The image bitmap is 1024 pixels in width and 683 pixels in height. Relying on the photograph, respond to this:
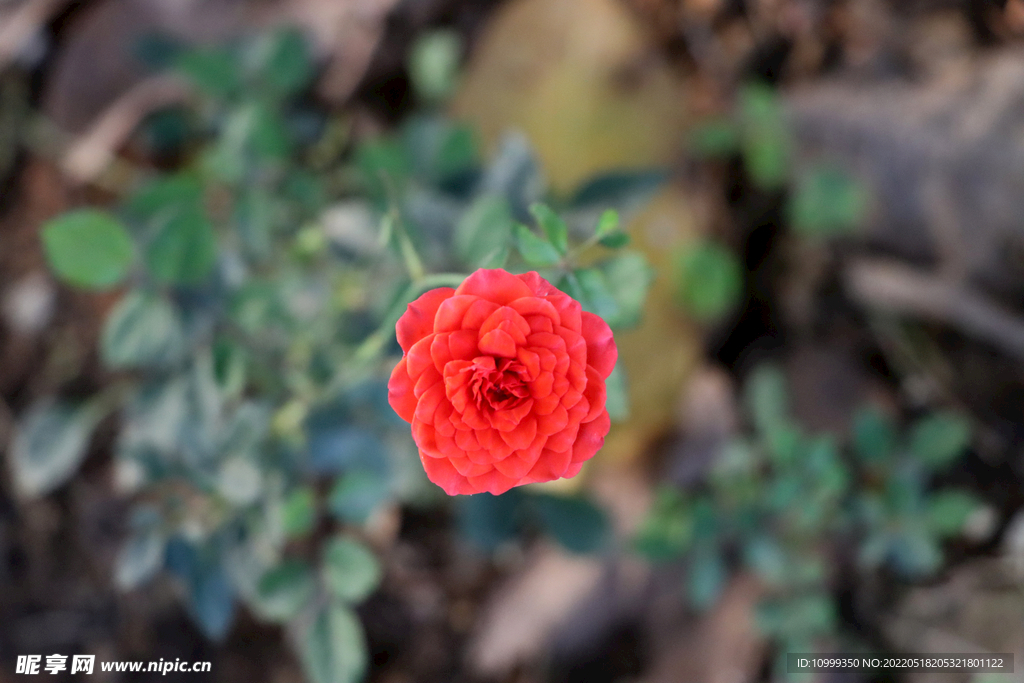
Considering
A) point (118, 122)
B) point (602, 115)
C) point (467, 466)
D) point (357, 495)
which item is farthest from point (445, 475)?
point (118, 122)

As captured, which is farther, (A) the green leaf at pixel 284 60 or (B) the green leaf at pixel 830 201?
(B) the green leaf at pixel 830 201

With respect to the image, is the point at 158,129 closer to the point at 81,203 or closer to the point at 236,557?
the point at 81,203

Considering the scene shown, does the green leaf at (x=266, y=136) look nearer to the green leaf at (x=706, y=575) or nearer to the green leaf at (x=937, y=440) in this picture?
the green leaf at (x=706, y=575)

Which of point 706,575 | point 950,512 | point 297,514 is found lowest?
point 706,575

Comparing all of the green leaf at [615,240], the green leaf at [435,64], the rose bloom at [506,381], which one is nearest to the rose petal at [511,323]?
the rose bloom at [506,381]

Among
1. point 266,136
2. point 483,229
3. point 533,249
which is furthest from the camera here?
point 266,136

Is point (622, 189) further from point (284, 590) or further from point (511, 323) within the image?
point (284, 590)

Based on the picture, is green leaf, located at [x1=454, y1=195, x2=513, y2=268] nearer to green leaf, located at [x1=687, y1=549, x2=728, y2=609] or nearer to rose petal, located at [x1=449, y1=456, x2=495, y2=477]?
rose petal, located at [x1=449, y1=456, x2=495, y2=477]
